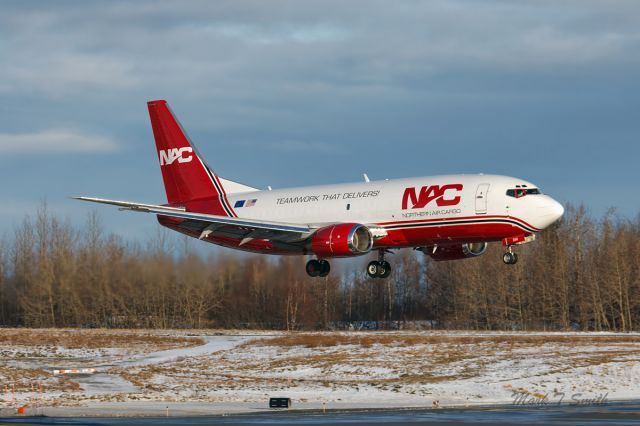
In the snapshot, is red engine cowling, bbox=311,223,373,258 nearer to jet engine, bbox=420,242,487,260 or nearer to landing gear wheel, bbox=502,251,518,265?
jet engine, bbox=420,242,487,260

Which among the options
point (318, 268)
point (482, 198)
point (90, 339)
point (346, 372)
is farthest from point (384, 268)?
point (90, 339)

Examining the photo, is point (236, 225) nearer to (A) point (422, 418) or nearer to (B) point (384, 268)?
(B) point (384, 268)

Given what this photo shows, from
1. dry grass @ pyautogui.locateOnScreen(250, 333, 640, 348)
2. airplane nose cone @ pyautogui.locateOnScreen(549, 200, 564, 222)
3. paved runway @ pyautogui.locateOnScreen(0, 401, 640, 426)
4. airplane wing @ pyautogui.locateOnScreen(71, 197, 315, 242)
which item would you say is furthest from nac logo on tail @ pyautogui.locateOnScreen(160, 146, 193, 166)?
paved runway @ pyautogui.locateOnScreen(0, 401, 640, 426)

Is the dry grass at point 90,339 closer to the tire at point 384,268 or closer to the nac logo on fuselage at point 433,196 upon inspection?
the tire at point 384,268

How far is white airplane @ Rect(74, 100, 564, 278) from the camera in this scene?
2125 inches

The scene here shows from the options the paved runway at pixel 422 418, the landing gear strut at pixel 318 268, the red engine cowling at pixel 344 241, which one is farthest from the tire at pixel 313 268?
the paved runway at pixel 422 418

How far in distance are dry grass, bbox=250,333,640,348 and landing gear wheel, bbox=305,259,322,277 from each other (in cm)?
868

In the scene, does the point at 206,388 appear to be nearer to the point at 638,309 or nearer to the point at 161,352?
the point at 161,352

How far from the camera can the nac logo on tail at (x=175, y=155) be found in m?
69.8

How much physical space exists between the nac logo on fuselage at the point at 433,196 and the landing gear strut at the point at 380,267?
4.90m

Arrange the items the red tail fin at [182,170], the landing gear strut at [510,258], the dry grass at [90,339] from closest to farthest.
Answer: the landing gear strut at [510,258] → the red tail fin at [182,170] → the dry grass at [90,339]

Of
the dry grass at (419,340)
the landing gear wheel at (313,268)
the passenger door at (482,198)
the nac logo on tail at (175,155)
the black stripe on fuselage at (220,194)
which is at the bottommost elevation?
the dry grass at (419,340)

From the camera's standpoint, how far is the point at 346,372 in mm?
57406

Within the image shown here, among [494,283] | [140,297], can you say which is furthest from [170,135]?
[494,283]
